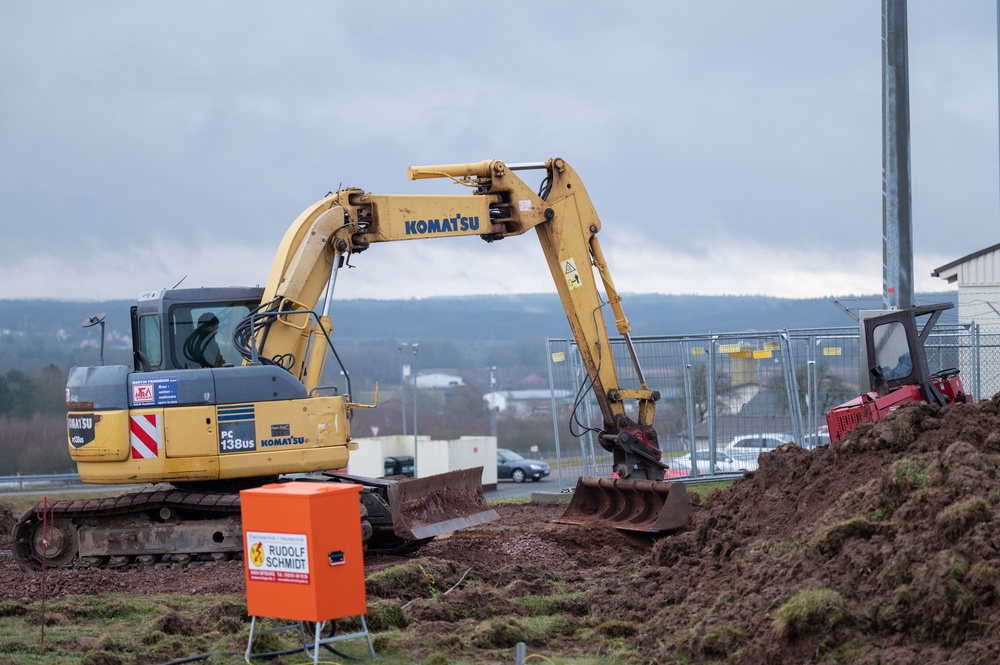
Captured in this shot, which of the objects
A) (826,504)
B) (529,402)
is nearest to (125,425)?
(826,504)

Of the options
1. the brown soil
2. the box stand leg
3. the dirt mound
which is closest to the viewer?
the brown soil

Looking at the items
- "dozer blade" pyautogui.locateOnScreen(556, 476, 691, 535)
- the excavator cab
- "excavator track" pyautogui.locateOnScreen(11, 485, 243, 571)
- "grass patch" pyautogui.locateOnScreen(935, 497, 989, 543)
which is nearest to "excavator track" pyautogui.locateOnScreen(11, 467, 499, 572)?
"excavator track" pyautogui.locateOnScreen(11, 485, 243, 571)

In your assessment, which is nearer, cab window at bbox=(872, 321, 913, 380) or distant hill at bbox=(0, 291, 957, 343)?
cab window at bbox=(872, 321, 913, 380)

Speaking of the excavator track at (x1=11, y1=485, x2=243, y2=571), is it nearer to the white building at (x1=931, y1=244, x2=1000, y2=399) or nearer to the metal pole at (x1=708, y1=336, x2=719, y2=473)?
the metal pole at (x1=708, y1=336, x2=719, y2=473)

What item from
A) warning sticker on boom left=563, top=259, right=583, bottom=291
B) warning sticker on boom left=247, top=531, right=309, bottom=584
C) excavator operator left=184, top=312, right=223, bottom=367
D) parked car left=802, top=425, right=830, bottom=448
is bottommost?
parked car left=802, top=425, right=830, bottom=448

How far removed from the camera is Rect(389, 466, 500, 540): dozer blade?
A: 12.9 m

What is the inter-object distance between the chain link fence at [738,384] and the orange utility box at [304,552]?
11.2 m

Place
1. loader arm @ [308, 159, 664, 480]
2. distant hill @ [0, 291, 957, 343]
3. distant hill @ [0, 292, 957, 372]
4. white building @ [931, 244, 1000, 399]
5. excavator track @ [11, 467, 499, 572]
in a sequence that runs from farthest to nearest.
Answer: distant hill @ [0, 291, 957, 343] < distant hill @ [0, 292, 957, 372] < white building @ [931, 244, 1000, 399] < loader arm @ [308, 159, 664, 480] < excavator track @ [11, 467, 499, 572]

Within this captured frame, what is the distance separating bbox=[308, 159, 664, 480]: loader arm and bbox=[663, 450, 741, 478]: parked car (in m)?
4.21

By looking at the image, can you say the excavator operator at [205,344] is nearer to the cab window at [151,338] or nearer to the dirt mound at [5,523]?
the cab window at [151,338]

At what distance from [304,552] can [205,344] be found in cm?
627

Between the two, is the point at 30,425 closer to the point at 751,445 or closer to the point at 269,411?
the point at 751,445

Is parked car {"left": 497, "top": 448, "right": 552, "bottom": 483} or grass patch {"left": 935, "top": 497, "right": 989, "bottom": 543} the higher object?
grass patch {"left": 935, "top": 497, "right": 989, "bottom": 543}

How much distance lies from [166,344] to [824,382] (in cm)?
1126
